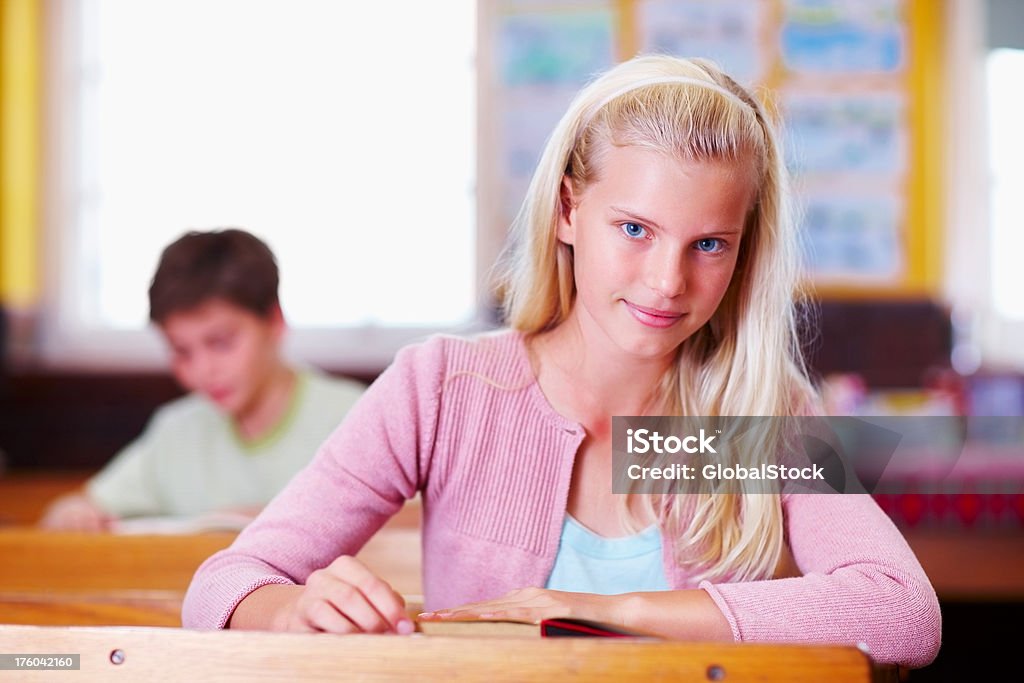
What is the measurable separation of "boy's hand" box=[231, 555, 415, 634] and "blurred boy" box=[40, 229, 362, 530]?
1.02 m

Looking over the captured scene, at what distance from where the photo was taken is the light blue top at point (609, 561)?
106 cm

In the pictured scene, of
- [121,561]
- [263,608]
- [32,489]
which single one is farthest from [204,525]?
[32,489]

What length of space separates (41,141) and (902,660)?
4.29 m

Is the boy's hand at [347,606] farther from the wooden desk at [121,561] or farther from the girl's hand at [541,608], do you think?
the wooden desk at [121,561]

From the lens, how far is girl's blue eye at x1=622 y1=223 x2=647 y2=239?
978 mm

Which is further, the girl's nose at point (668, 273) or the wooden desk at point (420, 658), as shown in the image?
the girl's nose at point (668, 273)

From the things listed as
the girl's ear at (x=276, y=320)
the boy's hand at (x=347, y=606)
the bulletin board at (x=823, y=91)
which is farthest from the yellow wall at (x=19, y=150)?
the boy's hand at (x=347, y=606)

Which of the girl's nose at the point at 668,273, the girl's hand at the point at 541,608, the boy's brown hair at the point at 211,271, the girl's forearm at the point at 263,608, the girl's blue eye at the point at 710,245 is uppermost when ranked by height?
the girl's blue eye at the point at 710,245

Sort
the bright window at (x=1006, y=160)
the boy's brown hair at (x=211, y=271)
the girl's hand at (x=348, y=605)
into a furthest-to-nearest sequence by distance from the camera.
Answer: the bright window at (x=1006, y=160), the boy's brown hair at (x=211, y=271), the girl's hand at (x=348, y=605)

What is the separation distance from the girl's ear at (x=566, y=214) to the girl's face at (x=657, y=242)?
0.04 metres

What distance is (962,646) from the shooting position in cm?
316

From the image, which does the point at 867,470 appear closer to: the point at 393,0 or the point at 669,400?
the point at 669,400

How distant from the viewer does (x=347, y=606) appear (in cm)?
80

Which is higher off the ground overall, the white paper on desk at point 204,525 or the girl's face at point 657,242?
the girl's face at point 657,242
